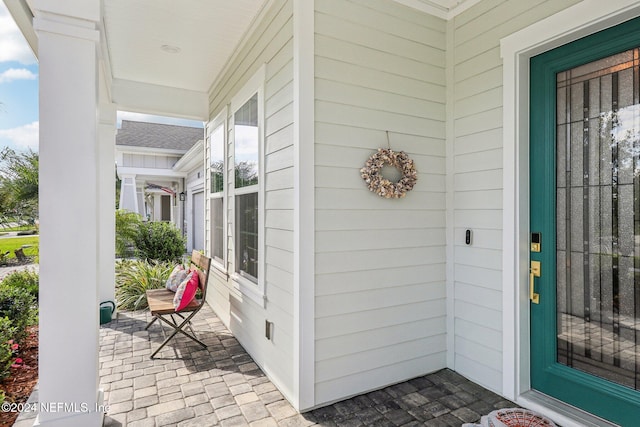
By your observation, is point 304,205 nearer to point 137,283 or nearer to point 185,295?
point 185,295

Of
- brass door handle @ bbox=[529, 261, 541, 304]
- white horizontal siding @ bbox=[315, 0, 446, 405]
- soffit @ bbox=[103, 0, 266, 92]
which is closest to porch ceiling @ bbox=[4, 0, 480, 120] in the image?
soffit @ bbox=[103, 0, 266, 92]

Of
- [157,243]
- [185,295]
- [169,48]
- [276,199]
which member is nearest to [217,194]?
[185,295]

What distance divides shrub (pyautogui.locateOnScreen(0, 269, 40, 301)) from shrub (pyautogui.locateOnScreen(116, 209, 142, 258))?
2.44m

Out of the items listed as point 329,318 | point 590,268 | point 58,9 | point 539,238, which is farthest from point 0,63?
point 590,268

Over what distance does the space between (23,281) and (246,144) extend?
357 cm

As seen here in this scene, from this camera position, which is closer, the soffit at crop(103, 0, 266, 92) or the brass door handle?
the brass door handle

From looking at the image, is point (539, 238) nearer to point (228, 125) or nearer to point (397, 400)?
point (397, 400)

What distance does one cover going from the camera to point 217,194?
4.86 meters

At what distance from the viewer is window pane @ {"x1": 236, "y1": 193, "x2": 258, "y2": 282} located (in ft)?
11.3

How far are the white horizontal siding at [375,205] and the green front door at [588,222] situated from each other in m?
0.77

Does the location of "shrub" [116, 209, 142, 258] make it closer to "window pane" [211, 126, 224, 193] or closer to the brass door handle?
"window pane" [211, 126, 224, 193]

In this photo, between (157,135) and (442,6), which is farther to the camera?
(157,135)

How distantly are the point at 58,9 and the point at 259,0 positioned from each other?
1.55 meters

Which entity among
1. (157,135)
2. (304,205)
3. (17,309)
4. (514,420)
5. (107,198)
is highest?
(157,135)
